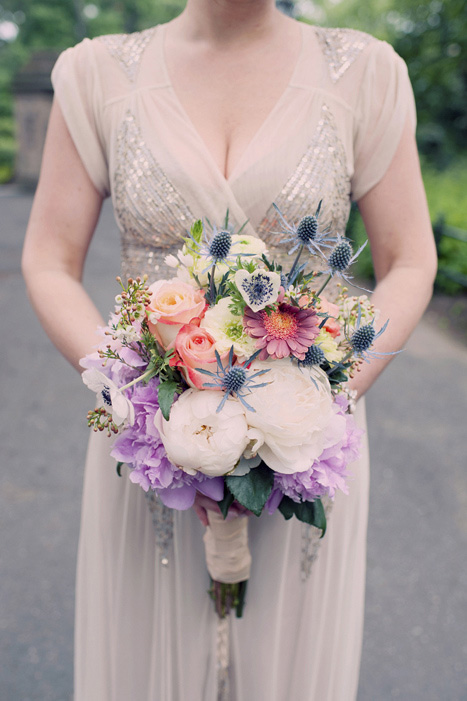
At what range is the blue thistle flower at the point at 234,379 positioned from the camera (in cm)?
103

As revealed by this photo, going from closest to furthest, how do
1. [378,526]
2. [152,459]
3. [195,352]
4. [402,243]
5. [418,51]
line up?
[195,352]
[152,459]
[402,243]
[378,526]
[418,51]

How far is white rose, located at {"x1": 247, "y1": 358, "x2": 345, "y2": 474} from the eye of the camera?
1.04m

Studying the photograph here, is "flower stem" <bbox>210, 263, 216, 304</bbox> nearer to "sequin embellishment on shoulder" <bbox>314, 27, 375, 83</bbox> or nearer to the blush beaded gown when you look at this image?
the blush beaded gown

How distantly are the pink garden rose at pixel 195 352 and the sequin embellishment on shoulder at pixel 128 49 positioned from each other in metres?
0.90

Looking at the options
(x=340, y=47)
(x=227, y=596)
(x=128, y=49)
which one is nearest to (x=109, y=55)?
(x=128, y=49)

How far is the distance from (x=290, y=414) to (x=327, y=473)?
17 centimetres

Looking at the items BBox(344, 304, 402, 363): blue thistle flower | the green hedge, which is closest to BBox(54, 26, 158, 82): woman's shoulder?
BBox(344, 304, 402, 363): blue thistle flower

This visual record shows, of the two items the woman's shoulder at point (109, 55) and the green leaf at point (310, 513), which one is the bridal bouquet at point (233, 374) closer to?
the green leaf at point (310, 513)

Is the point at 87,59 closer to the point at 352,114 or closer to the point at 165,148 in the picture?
the point at 165,148

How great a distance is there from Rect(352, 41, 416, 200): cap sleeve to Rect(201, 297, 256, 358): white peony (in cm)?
72

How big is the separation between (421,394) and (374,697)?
333 cm

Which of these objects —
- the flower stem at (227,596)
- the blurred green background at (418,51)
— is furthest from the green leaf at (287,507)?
the blurred green background at (418,51)

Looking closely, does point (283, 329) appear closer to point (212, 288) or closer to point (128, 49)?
point (212, 288)

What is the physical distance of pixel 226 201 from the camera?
1493mm
